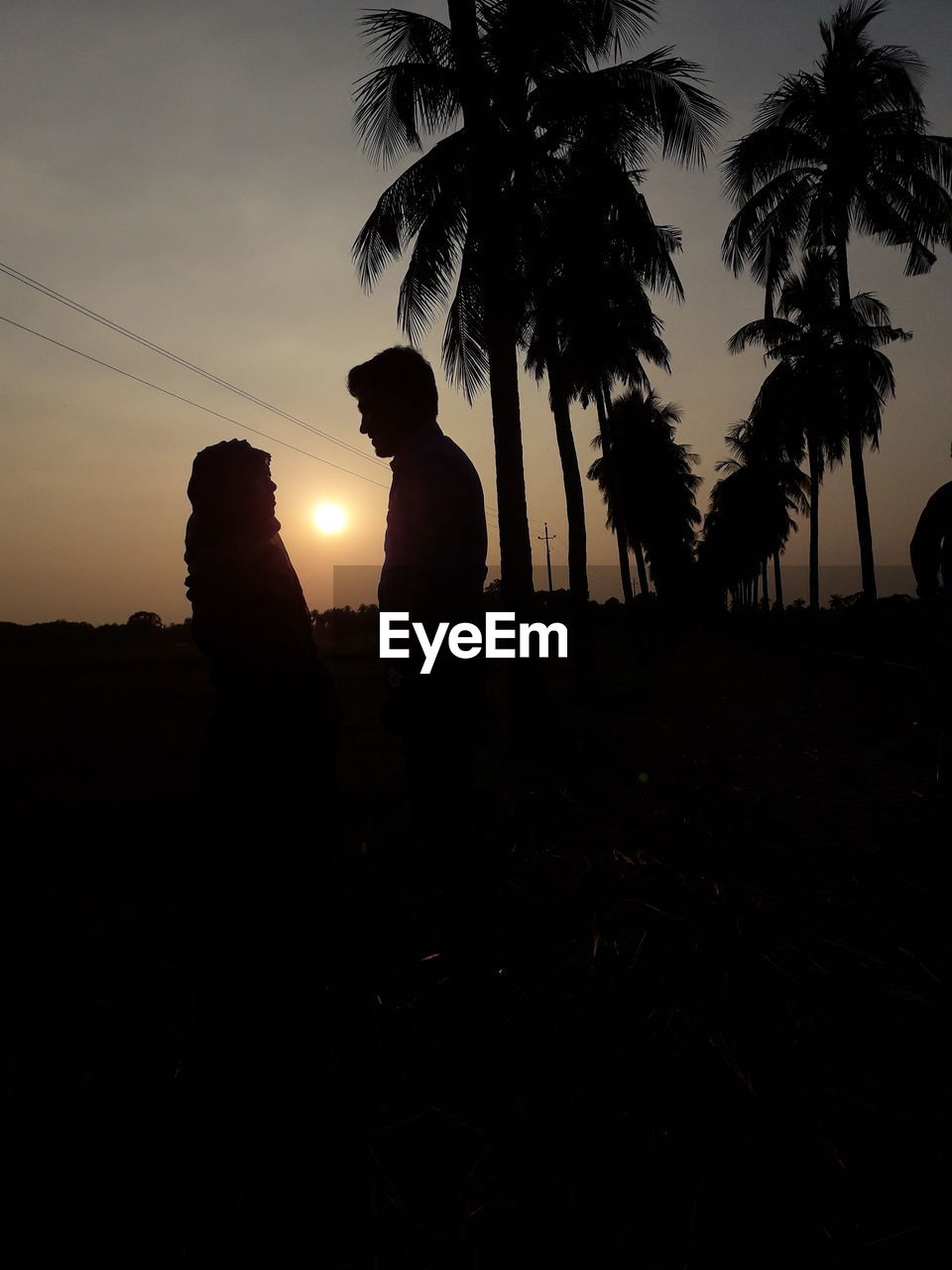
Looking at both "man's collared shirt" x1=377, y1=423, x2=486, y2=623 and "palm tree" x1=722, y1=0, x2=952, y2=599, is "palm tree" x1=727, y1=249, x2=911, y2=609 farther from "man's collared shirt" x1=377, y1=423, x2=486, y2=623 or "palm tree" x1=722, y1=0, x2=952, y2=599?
"man's collared shirt" x1=377, y1=423, x2=486, y2=623

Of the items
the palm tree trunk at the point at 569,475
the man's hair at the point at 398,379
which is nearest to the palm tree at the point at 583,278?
the palm tree trunk at the point at 569,475

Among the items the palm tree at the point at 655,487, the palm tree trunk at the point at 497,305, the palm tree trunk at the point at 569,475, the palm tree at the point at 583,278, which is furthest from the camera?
the palm tree at the point at 655,487

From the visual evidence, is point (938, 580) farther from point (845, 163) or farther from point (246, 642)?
point (845, 163)

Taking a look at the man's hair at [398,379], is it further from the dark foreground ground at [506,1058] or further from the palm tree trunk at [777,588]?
the palm tree trunk at [777,588]

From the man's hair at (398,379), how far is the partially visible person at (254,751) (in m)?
0.47

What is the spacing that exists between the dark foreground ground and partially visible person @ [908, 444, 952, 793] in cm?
83

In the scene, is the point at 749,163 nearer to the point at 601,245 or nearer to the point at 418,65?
the point at 601,245

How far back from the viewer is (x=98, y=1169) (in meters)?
1.85

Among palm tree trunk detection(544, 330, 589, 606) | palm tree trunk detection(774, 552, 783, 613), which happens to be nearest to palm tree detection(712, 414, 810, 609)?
palm tree trunk detection(774, 552, 783, 613)

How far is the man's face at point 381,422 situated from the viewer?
2693mm

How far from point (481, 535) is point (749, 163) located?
1795 cm

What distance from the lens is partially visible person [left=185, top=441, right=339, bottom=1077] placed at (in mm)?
2445

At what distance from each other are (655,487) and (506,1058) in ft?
152

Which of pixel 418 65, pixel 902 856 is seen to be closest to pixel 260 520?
pixel 902 856
